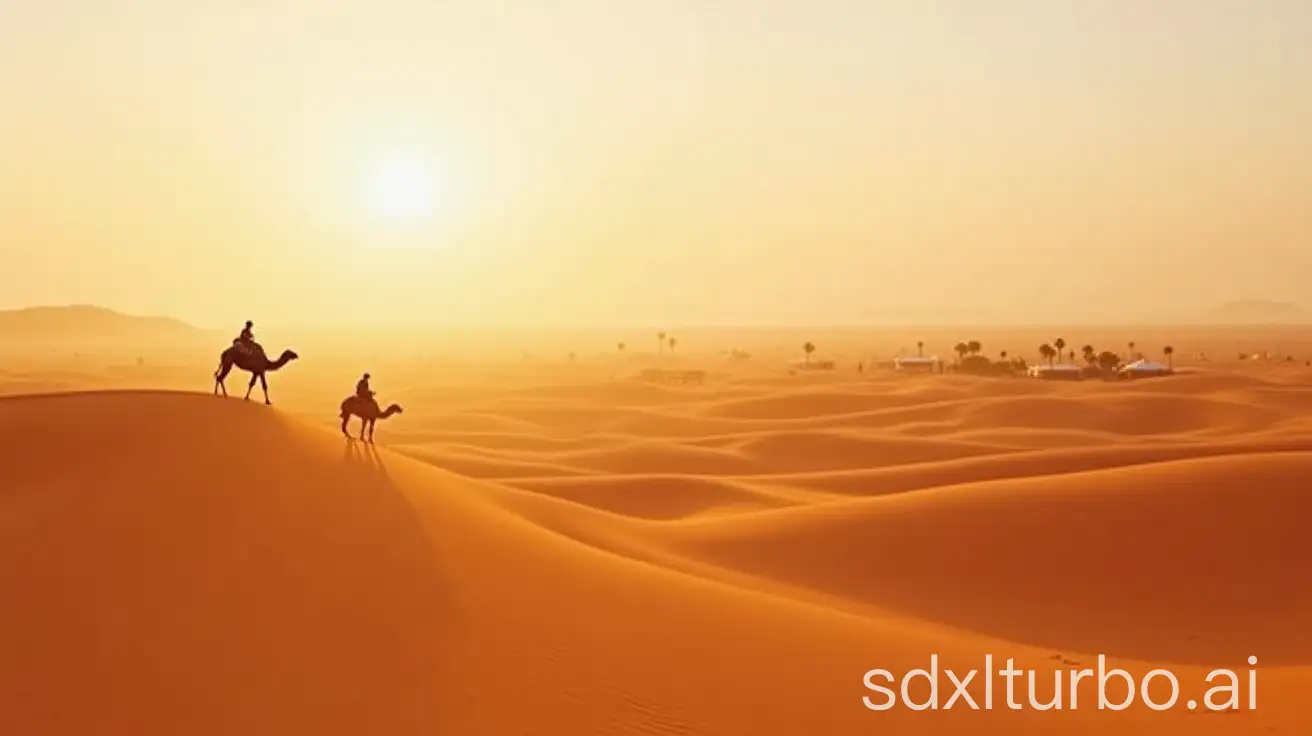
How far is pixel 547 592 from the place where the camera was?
10.4m

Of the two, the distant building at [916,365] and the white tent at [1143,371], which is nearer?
the white tent at [1143,371]

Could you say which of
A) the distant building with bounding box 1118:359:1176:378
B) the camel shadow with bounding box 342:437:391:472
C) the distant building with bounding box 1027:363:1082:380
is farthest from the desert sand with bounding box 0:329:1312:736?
the distant building with bounding box 1027:363:1082:380

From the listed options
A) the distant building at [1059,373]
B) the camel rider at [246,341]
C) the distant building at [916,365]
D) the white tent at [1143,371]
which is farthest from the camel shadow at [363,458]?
the distant building at [916,365]

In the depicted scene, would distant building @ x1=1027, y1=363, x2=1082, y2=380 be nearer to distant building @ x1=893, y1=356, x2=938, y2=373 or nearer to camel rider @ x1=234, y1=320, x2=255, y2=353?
distant building @ x1=893, y1=356, x2=938, y2=373

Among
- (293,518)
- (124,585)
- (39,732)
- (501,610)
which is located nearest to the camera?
(39,732)

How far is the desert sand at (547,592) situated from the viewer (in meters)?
7.61

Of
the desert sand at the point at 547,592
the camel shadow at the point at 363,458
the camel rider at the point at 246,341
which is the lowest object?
the desert sand at the point at 547,592

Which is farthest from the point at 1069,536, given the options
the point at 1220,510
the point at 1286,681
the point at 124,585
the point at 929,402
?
the point at 929,402

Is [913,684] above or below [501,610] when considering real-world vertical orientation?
below

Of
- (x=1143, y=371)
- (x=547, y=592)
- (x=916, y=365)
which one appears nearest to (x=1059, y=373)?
(x=1143, y=371)

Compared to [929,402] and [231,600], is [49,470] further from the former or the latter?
[929,402]

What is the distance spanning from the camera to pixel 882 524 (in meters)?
18.6

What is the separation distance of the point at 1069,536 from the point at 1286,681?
7288 mm

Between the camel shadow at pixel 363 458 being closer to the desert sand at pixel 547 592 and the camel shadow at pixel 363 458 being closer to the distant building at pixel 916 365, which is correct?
the desert sand at pixel 547 592
